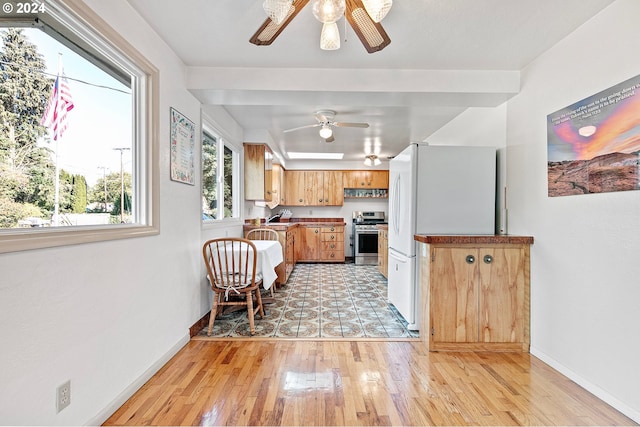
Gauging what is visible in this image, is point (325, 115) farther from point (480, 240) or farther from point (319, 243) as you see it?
point (319, 243)

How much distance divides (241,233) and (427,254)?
281 centimetres

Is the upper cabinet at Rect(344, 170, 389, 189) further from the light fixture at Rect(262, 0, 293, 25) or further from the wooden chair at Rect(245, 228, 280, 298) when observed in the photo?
the light fixture at Rect(262, 0, 293, 25)

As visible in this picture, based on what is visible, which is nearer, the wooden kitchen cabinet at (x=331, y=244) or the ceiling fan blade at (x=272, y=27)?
the ceiling fan blade at (x=272, y=27)

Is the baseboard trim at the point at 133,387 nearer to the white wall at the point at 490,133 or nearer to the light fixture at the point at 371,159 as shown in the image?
the white wall at the point at 490,133

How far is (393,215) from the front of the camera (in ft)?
11.0

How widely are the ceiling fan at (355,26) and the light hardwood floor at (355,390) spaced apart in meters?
2.04

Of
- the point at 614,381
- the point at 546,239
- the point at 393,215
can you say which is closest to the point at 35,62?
the point at 393,215

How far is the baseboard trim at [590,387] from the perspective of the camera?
1606 mm

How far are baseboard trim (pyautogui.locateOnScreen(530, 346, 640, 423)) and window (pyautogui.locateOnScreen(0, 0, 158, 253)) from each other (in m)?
3.00

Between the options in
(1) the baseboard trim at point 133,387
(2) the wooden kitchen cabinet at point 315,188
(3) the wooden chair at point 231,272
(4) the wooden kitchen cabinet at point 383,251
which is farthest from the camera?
(2) the wooden kitchen cabinet at point 315,188

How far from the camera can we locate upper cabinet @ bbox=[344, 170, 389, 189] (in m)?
6.90

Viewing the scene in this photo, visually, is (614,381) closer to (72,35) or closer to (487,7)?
(487,7)

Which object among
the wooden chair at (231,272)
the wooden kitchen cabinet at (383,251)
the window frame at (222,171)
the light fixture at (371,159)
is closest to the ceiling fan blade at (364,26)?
the wooden chair at (231,272)

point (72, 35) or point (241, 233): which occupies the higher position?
point (72, 35)
